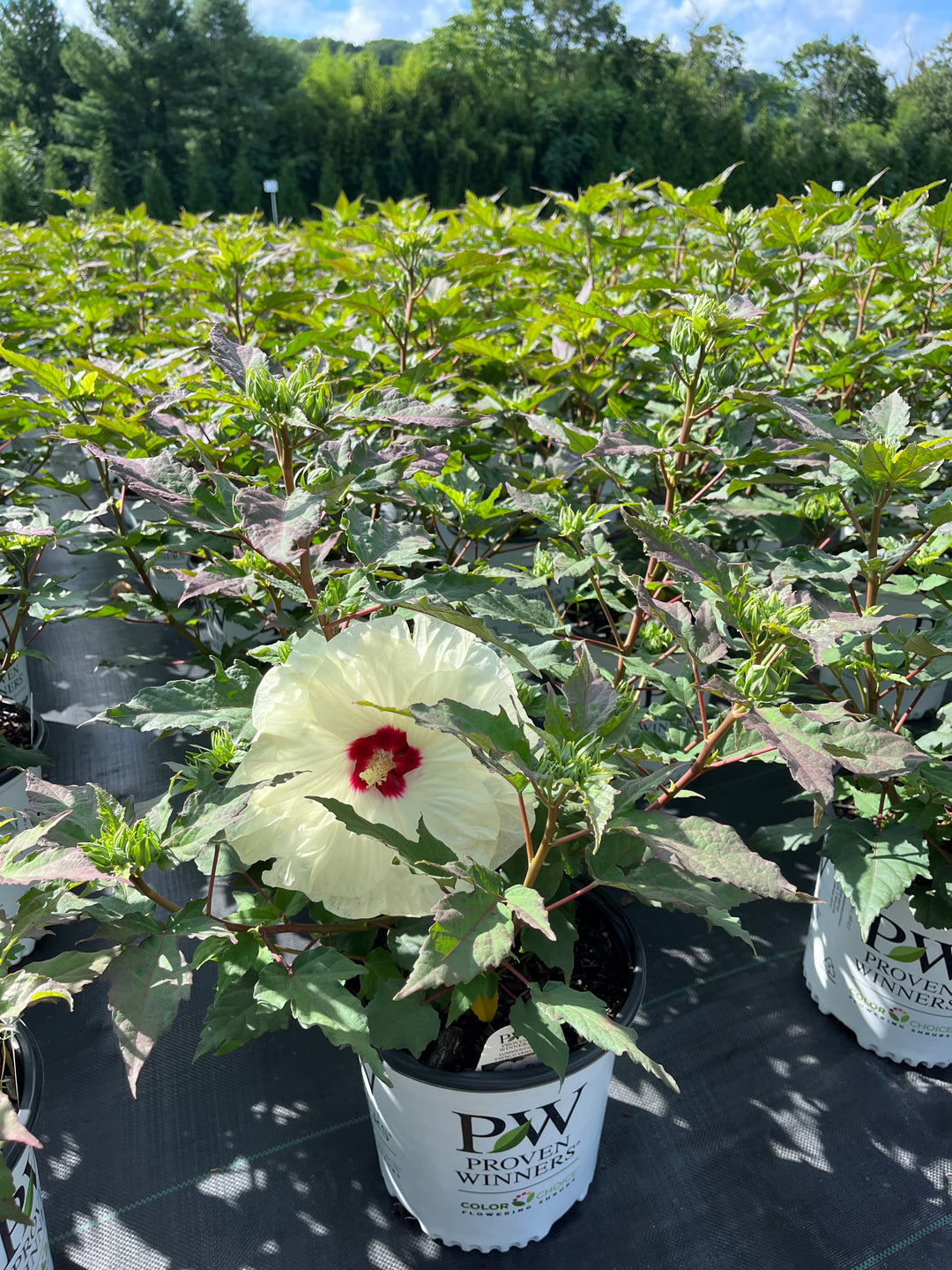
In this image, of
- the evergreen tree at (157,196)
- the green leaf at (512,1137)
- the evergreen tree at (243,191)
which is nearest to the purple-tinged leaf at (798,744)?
the green leaf at (512,1137)

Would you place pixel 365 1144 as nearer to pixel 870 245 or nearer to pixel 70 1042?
pixel 70 1042

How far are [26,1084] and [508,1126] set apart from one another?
56 cm

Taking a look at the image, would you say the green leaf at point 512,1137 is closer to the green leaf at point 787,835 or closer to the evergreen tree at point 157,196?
the green leaf at point 787,835

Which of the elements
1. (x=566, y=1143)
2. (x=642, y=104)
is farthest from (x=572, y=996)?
(x=642, y=104)

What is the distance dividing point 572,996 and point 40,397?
4.87ft

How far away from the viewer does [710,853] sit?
0.76 m

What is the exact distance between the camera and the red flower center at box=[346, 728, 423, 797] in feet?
2.92

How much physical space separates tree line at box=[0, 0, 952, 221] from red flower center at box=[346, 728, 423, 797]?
17.7 meters

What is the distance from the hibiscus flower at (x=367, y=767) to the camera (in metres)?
0.84

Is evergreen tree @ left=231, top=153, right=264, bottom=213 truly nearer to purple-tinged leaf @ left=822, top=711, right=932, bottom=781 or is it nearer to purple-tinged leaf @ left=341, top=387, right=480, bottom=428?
purple-tinged leaf @ left=341, top=387, right=480, bottom=428

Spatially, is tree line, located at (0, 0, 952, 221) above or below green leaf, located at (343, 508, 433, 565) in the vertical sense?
above

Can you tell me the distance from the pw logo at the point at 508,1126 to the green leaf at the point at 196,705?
538 millimetres

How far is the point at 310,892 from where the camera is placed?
0.86m

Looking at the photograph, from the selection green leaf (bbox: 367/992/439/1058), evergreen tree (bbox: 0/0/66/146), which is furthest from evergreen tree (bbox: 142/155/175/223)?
green leaf (bbox: 367/992/439/1058)
